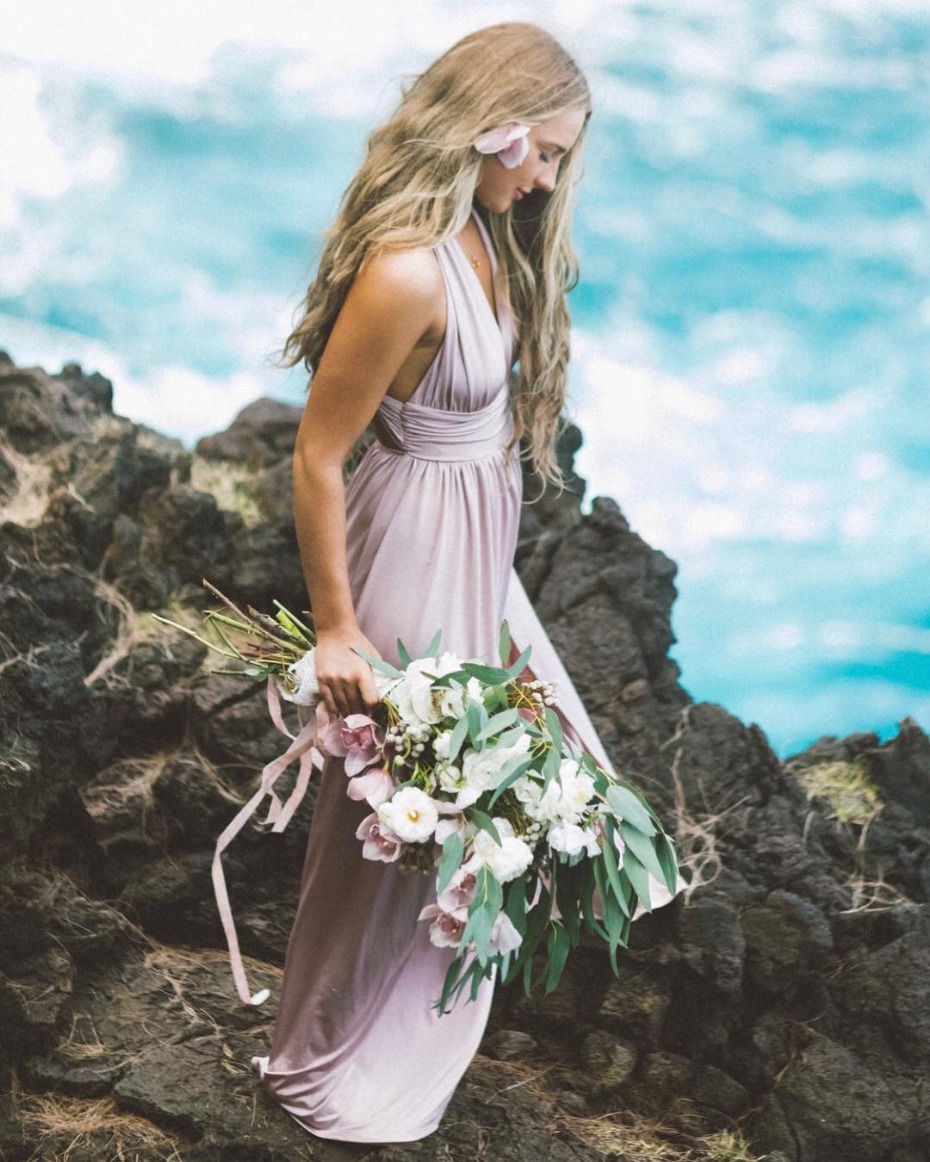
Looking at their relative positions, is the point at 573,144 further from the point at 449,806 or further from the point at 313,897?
the point at 313,897

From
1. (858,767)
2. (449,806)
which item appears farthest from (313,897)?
(858,767)

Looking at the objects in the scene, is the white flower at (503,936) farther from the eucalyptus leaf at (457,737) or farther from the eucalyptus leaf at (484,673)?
the eucalyptus leaf at (484,673)

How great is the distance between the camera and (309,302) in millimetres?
3230

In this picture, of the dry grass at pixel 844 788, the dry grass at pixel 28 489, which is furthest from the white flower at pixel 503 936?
the dry grass at pixel 28 489

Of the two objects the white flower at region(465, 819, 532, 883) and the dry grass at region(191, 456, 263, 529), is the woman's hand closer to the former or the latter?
the white flower at region(465, 819, 532, 883)

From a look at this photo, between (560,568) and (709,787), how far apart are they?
969 mm

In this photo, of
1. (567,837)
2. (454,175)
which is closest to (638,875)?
(567,837)

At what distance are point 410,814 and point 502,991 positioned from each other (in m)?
1.74

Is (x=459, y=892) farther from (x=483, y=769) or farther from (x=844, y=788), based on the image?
(x=844, y=788)

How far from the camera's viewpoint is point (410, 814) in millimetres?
2777

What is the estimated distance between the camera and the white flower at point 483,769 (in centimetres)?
275

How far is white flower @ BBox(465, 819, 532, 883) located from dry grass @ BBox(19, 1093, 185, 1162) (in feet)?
4.34

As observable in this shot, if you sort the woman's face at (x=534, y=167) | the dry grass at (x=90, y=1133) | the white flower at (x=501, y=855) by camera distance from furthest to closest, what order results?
1. the dry grass at (x=90, y=1133)
2. the woman's face at (x=534, y=167)
3. the white flower at (x=501, y=855)

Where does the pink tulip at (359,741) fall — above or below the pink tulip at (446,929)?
above
